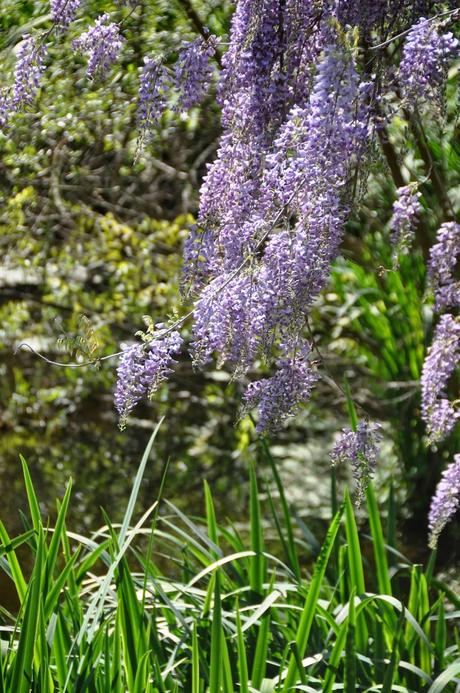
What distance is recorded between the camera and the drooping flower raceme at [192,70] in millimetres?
2037

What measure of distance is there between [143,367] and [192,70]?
59 cm

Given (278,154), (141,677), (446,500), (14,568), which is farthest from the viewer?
(446,500)

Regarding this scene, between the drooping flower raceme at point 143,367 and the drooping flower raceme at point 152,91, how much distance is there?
16.6 inches

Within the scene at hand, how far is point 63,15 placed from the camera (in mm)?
2049

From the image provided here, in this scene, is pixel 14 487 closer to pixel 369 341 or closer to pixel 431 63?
pixel 369 341

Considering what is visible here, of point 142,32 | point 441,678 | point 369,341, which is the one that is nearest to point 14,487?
point 369,341

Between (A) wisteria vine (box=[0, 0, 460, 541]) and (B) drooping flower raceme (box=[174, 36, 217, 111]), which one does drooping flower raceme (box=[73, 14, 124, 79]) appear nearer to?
(A) wisteria vine (box=[0, 0, 460, 541])

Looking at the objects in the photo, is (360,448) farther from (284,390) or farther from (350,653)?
(350,653)

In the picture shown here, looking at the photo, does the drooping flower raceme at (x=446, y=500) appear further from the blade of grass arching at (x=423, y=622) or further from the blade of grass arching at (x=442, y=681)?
the blade of grass arching at (x=442, y=681)

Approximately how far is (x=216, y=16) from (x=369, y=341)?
196 centimetres

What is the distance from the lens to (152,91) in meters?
2.02

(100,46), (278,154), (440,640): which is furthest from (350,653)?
(100,46)

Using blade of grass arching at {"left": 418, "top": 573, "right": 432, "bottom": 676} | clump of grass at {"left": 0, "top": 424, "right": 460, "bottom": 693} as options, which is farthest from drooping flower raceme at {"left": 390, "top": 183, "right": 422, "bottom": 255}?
blade of grass arching at {"left": 418, "top": 573, "right": 432, "bottom": 676}

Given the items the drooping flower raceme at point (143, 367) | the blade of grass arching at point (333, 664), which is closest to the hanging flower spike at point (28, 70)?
the drooping flower raceme at point (143, 367)
